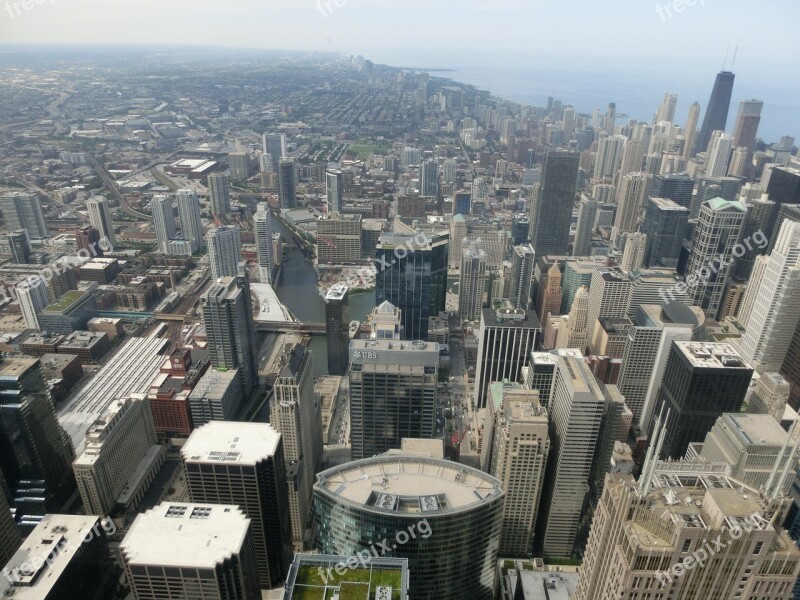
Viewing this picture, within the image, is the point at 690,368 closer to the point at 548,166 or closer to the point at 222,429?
the point at 222,429

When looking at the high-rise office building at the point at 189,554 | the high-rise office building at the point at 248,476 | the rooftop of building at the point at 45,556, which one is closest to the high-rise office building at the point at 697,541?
the high-rise office building at the point at 189,554

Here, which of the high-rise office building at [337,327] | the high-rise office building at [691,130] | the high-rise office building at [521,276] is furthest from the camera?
the high-rise office building at [691,130]

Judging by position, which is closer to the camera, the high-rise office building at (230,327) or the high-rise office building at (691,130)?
the high-rise office building at (230,327)

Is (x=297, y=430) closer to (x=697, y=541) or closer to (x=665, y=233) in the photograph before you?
(x=697, y=541)

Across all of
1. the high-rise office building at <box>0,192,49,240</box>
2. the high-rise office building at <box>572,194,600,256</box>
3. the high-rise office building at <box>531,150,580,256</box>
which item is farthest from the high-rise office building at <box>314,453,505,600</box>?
the high-rise office building at <box>0,192,49,240</box>

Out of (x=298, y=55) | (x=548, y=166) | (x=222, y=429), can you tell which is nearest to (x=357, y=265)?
(x=548, y=166)

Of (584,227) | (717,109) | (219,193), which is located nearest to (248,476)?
(584,227)

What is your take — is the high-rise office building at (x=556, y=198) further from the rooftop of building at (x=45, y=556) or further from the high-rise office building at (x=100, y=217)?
the rooftop of building at (x=45, y=556)
